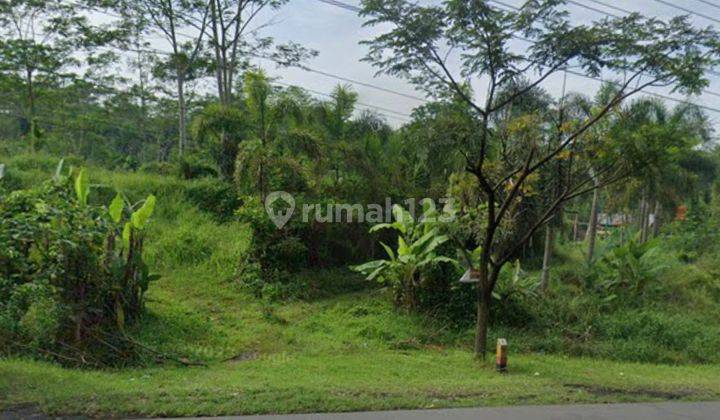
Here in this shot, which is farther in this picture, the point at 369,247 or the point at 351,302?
the point at 369,247

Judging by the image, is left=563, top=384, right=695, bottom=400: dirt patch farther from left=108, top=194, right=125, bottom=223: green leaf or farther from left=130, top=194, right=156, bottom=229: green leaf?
left=108, top=194, right=125, bottom=223: green leaf

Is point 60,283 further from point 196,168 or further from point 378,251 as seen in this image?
point 196,168

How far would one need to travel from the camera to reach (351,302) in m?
11.2

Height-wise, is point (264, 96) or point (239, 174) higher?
point (264, 96)

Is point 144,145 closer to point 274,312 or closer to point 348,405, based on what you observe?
point 274,312

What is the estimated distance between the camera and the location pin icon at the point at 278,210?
39.0 ft

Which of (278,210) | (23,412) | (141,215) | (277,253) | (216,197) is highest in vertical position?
(216,197)

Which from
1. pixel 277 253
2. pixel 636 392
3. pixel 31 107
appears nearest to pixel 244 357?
pixel 277 253

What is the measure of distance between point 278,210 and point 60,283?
5.19 metres

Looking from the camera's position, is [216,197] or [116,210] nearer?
[116,210]

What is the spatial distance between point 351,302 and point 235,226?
14.9ft

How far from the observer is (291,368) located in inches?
297

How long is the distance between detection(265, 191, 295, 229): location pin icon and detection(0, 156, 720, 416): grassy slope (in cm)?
121

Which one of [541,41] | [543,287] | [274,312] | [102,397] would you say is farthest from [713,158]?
[102,397]
